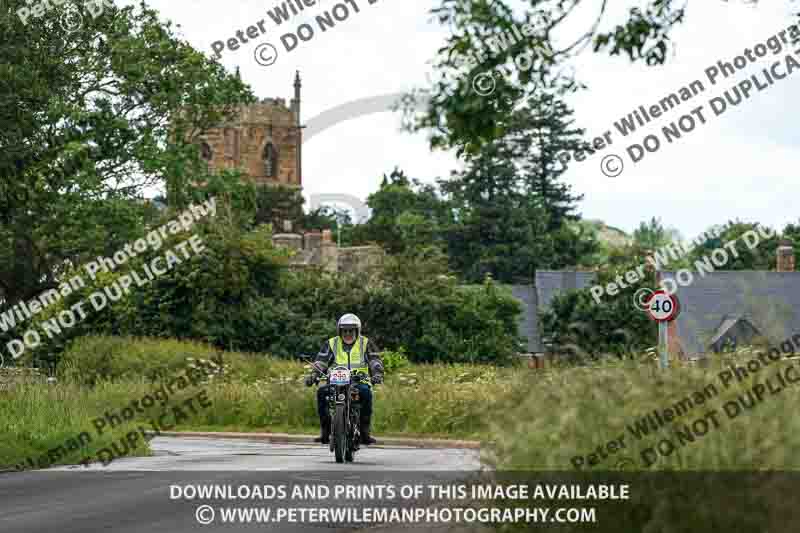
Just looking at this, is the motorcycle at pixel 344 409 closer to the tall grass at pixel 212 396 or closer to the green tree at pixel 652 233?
the tall grass at pixel 212 396

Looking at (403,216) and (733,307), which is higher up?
(403,216)

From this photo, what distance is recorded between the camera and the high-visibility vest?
57.9 feet

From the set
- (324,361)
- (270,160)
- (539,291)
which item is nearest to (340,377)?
(324,361)

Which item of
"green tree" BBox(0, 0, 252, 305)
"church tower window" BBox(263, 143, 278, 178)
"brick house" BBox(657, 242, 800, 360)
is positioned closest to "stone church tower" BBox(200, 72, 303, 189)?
"church tower window" BBox(263, 143, 278, 178)

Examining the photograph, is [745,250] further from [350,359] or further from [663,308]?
[350,359]

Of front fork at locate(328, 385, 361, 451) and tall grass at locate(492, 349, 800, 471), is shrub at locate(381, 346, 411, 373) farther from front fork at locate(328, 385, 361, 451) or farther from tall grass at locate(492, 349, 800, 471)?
tall grass at locate(492, 349, 800, 471)

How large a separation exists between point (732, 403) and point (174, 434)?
19.6 meters

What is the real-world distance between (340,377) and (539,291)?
59573mm

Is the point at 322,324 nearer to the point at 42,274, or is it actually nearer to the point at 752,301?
the point at 42,274

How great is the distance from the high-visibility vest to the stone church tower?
13644 centimetres

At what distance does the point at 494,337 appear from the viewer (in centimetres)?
4947

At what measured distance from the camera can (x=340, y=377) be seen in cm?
1736

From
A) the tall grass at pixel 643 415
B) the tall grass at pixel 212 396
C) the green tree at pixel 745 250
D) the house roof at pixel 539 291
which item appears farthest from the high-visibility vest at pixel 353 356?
the green tree at pixel 745 250

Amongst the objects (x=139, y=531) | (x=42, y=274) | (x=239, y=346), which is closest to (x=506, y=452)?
(x=139, y=531)
